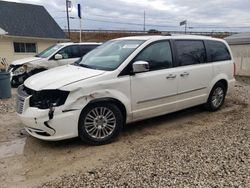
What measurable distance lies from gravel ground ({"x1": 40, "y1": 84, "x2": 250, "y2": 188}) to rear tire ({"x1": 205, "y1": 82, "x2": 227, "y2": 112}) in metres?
1.28

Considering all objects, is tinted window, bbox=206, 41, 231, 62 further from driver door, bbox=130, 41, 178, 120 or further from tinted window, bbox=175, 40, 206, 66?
driver door, bbox=130, 41, 178, 120

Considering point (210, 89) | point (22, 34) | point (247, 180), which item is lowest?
point (247, 180)

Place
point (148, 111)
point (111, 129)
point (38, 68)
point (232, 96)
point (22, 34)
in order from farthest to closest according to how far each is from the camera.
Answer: point (22, 34) < point (38, 68) < point (232, 96) < point (148, 111) < point (111, 129)

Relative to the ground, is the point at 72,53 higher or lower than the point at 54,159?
higher

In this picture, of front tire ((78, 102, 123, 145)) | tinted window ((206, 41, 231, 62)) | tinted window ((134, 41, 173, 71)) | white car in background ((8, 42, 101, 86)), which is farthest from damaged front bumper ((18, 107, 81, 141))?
white car in background ((8, 42, 101, 86))

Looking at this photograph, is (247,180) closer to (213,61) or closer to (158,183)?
(158,183)

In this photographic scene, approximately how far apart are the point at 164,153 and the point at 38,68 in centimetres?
756

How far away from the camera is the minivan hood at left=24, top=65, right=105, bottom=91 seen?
13.7 feet

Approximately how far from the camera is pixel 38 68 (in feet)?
33.7

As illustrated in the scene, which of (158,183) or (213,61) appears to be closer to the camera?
(158,183)

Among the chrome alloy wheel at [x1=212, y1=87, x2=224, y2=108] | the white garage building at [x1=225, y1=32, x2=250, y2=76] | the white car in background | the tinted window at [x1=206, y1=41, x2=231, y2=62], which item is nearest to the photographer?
the tinted window at [x1=206, y1=41, x2=231, y2=62]

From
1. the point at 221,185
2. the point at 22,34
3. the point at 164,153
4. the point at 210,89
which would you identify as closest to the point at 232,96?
Result: the point at 210,89

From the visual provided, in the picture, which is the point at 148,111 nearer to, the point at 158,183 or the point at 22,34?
the point at 158,183

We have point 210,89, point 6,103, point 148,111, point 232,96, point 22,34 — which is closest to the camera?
point 148,111
